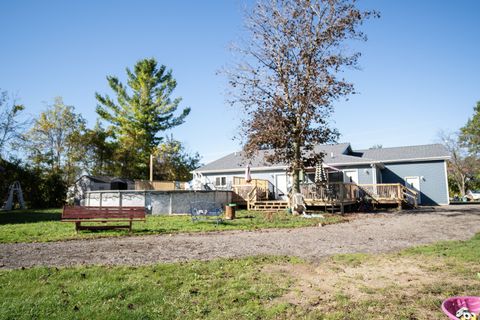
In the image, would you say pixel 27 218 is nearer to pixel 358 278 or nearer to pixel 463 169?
pixel 358 278

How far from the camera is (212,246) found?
903 centimetres

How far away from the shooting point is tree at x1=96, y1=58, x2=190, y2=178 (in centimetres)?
4100

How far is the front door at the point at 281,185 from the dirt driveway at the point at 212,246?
1565 cm

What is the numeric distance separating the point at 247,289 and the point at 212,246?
13.5 ft

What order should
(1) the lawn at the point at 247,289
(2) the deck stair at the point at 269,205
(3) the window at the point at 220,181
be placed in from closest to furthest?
1. (1) the lawn at the point at 247,289
2. (2) the deck stair at the point at 269,205
3. (3) the window at the point at 220,181

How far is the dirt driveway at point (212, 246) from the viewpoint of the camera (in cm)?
740

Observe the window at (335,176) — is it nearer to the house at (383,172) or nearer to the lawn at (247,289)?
the house at (383,172)

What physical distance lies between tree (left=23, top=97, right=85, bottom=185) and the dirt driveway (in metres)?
32.5

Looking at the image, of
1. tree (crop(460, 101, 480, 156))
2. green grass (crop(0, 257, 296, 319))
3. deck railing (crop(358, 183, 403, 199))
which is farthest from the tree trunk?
tree (crop(460, 101, 480, 156))

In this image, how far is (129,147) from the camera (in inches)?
1604

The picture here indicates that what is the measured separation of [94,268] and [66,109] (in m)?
39.4

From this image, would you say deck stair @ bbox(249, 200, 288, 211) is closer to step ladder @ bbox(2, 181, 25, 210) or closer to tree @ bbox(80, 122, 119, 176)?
step ladder @ bbox(2, 181, 25, 210)

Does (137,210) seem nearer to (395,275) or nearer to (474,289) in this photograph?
(395,275)

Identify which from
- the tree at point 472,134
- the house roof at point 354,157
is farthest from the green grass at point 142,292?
the tree at point 472,134
